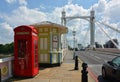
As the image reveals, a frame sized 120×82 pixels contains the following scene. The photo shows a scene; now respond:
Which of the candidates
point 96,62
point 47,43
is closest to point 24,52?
point 47,43

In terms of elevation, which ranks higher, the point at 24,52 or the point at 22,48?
the point at 22,48

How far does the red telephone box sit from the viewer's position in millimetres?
12414

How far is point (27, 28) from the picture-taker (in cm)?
1254

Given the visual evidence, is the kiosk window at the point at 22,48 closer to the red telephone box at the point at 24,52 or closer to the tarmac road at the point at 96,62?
the red telephone box at the point at 24,52

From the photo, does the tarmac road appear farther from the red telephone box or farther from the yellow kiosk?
the red telephone box

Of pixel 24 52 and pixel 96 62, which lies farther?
pixel 96 62

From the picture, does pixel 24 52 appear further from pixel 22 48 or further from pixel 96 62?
pixel 96 62

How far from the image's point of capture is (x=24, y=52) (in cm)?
1259

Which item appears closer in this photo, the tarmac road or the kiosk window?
the kiosk window

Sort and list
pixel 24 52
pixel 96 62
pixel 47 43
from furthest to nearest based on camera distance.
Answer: pixel 96 62 < pixel 47 43 < pixel 24 52

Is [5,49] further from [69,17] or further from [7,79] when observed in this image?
[7,79]

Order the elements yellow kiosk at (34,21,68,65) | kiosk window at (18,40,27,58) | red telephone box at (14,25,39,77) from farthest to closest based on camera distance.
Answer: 1. yellow kiosk at (34,21,68,65)
2. kiosk window at (18,40,27,58)
3. red telephone box at (14,25,39,77)

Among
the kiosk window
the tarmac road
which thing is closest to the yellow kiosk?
the tarmac road

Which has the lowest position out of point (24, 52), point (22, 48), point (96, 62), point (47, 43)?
point (96, 62)
